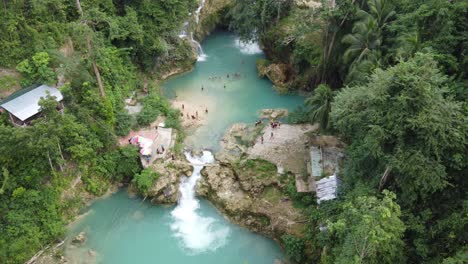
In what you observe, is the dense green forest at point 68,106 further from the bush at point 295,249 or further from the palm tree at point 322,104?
the bush at point 295,249

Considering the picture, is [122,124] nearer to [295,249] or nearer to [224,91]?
[224,91]

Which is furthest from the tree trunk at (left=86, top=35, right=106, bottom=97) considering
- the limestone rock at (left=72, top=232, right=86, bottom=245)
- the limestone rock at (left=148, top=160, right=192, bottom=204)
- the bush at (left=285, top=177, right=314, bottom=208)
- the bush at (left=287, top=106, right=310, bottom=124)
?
the bush at (left=285, top=177, right=314, bottom=208)

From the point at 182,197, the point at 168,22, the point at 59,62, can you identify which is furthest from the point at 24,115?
the point at 168,22

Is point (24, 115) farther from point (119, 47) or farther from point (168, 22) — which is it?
point (168, 22)

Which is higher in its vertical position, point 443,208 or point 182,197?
point 443,208

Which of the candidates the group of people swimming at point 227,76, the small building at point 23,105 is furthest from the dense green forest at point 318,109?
the group of people swimming at point 227,76
